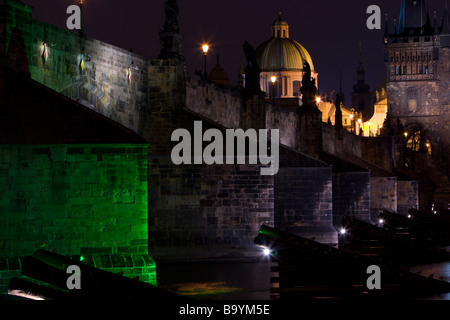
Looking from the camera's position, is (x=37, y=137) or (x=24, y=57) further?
(x=24, y=57)

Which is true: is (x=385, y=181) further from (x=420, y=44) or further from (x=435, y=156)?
(x=420, y=44)

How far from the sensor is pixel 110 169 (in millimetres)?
18438

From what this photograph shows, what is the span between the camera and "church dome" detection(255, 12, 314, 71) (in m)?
112

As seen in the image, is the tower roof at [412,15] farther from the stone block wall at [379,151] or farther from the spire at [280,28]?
the stone block wall at [379,151]

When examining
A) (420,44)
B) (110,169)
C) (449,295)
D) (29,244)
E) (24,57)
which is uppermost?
(420,44)

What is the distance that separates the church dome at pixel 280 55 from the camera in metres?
112

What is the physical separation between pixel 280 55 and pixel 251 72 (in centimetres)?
7688

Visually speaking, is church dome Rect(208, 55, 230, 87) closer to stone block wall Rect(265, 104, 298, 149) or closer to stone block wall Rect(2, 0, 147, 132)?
stone block wall Rect(265, 104, 298, 149)

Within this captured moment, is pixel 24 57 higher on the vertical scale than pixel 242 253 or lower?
higher

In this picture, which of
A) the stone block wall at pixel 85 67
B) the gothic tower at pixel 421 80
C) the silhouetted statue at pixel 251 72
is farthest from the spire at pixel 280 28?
the stone block wall at pixel 85 67

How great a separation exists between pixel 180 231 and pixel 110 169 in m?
9.23

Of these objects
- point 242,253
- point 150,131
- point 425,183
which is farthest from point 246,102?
point 425,183

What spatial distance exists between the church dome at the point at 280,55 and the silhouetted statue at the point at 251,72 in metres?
73.8

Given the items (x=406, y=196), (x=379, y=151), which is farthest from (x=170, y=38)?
(x=379, y=151)
